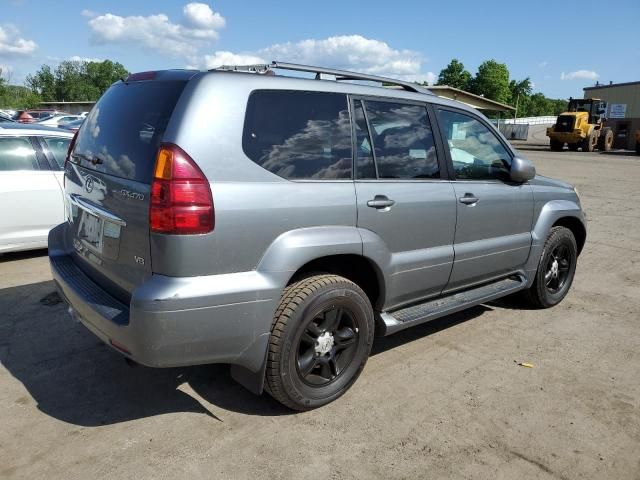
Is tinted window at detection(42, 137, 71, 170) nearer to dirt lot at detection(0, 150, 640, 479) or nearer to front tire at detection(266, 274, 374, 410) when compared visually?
dirt lot at detection(0, 150, 640, 479)

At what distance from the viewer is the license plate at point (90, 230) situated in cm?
301

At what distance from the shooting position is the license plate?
118 inches

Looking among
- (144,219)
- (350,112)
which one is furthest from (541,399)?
(144,219)

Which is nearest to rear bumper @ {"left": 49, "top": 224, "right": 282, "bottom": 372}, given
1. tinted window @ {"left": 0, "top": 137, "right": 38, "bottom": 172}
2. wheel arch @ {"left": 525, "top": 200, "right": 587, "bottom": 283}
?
wheel arch @ {"left": 525, "top": 200, "right": 587, "bottom": 283}

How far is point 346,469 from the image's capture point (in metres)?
2.69

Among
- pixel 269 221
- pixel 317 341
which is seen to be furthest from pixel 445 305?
pixel 269 221

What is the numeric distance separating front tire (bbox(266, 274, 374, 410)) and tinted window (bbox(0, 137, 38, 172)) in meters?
4.62

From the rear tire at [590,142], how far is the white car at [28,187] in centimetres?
3239

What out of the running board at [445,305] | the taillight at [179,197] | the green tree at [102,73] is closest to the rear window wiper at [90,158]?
the taillight at [179,197]

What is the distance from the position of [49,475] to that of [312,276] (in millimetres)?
1640

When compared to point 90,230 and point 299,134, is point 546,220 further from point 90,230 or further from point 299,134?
point 90,230

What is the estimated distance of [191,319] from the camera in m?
2.59

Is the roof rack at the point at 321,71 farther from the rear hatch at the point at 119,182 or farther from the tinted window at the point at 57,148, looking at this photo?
the tinted window at the point at 57,148

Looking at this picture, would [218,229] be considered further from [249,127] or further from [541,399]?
[541,399]
